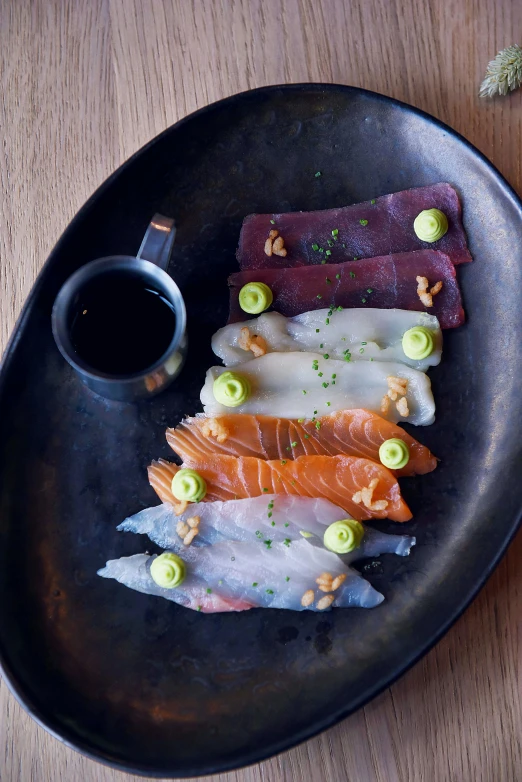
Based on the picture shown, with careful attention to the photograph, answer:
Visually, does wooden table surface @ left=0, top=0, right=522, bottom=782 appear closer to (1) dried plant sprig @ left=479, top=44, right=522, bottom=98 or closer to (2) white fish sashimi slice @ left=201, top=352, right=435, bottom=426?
(1) dried plant sprig @ left=479, top=44, right=522, bottom=98

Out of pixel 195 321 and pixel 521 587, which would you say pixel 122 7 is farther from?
pixel 521 587

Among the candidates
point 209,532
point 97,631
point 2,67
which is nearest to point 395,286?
point 209,532

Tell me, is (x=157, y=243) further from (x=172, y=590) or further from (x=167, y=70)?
(x=172, y=590)

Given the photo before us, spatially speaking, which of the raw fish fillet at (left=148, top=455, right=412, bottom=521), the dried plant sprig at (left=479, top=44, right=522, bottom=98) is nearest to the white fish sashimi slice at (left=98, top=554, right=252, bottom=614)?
the raw fish fillet at (left=148, top=455, right=412, bottom=521)

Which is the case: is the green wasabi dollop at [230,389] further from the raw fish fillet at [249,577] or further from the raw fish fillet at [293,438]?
the raw fish fillet at [249,577]

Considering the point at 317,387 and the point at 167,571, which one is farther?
the point at 317,387

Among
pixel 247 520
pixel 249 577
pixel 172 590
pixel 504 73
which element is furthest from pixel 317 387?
→ pixel 504 73
